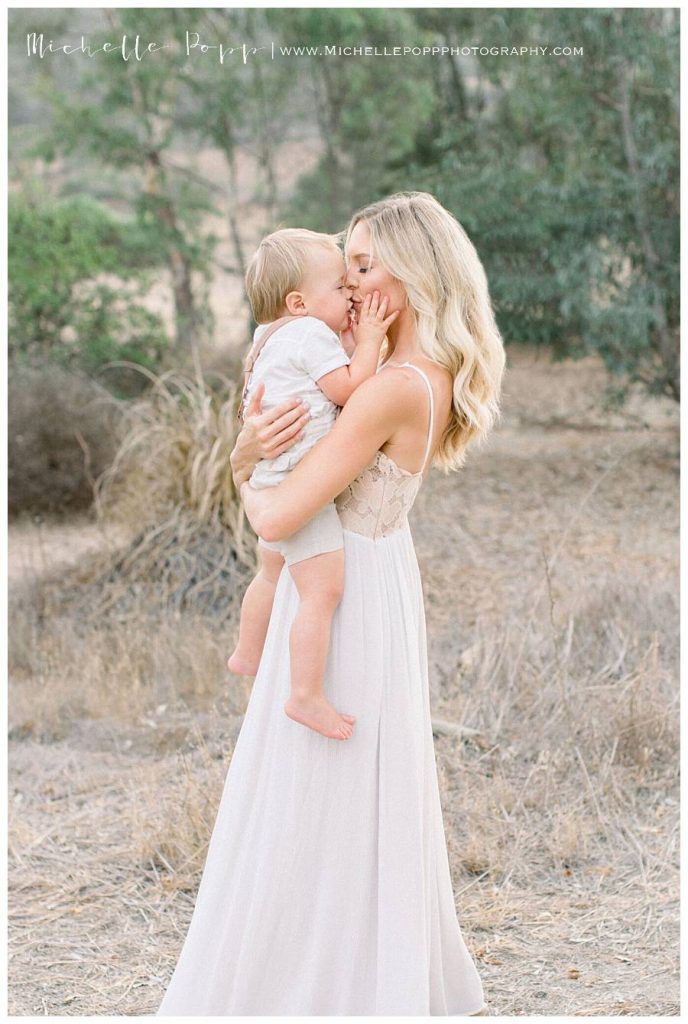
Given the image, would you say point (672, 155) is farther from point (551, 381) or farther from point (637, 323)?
point (551, 381)

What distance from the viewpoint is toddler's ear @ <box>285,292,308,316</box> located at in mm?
2682

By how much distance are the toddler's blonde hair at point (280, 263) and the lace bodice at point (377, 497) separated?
0.44 m

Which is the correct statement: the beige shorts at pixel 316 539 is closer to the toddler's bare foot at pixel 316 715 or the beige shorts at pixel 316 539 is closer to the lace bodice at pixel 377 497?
the lace bodice at pixel 377 497

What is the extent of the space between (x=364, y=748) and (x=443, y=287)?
103cm

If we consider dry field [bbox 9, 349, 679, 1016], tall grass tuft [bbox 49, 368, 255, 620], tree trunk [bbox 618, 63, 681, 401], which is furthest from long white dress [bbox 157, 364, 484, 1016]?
tree trunk [bbox 618, 63, 681, 401]

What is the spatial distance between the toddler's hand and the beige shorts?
0.37m

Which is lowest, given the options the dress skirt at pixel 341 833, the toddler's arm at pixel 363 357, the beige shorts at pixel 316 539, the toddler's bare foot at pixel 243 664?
the dress skirt at pixel 341 833

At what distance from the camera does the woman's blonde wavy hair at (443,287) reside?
2.57 m

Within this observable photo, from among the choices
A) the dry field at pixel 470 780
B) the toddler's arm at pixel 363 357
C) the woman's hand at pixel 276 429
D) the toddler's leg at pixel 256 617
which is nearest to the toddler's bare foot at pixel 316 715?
the toddler's leg at pixel 256 617

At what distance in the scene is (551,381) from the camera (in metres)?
14.2

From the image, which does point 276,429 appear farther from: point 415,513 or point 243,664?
point 415,513

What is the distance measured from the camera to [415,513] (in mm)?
9281

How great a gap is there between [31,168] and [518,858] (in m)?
11.3

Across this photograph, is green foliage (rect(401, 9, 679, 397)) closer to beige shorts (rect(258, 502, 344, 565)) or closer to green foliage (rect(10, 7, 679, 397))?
green foliage (rect(10, 7, 679, 397))
